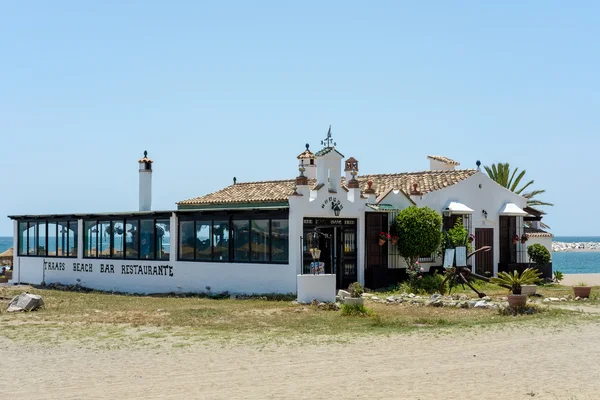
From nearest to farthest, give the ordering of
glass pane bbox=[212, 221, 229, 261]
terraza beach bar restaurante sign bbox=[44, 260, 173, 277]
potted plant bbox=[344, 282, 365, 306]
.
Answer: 1. potted plant bbox=[344, 282, 365, 306]
2. glass pane bbox=[212, 221, 229, 261]
3. terraza beach bar restaurante sign bbox=[44, 260, 173, 277]

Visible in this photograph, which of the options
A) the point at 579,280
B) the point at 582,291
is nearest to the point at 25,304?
the point at 582,291

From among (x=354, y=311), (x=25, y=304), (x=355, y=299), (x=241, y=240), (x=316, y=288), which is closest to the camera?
(x=354, y=311)

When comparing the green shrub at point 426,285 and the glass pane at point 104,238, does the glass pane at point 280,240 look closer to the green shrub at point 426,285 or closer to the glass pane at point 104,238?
the green shrub at point 426,285

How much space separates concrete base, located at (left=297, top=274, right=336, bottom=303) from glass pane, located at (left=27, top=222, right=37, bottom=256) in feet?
52.1

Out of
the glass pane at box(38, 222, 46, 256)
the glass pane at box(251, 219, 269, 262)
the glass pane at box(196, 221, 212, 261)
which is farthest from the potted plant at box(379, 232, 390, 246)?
the glass pane at box(38, 222, 46, 256)

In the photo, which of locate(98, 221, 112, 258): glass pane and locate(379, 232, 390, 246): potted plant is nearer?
locate(379, 232, 390, 246): potted plant

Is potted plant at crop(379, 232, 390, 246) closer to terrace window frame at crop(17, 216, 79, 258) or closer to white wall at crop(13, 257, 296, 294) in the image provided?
white wall at crop(13, 257, 296, 294)

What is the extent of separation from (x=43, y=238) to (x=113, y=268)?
503 centimetres

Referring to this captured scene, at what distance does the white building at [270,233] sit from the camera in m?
25.5

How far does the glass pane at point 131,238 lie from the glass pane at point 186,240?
2.33 m

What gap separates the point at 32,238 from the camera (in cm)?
3406

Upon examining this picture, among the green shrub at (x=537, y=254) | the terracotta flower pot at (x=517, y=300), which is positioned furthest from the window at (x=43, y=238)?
the green shrub at (x=537, y=254)

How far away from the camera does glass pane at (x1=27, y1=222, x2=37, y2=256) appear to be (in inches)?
1332

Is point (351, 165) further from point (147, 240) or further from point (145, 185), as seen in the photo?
point (145, 185)
